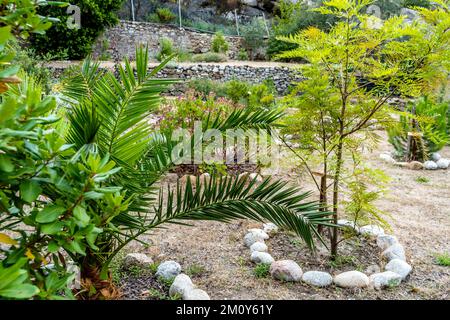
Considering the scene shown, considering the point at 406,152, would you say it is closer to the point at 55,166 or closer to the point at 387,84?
the point at 387,84

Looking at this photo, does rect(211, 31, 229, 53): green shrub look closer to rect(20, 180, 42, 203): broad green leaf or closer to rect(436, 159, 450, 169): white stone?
rect(436, 159, 450, 169): white stone

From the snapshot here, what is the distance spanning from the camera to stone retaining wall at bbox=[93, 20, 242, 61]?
15.5 meters

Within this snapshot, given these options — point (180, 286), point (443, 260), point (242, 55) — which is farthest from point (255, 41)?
point (180, 286)

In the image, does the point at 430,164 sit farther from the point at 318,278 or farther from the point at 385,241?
the point at 318,278

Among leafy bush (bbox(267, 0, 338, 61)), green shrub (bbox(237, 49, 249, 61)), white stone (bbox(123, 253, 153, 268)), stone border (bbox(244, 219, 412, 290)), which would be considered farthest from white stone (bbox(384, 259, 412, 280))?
green shrub (bbox(237, 49, 249, 61))

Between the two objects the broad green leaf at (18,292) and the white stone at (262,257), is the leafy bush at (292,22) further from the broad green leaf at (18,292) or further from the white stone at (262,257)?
the broad green leaf at (18,292)

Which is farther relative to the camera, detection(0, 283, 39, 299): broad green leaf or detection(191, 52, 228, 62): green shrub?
detection(191, 52, 228, 62): green shrub

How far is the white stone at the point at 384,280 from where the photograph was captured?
2.88 m

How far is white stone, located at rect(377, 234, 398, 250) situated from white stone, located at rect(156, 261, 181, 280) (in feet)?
5.48

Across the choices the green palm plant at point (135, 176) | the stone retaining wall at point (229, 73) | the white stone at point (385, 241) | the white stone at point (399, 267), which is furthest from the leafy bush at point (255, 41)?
the green palm plant at point (135, 176)

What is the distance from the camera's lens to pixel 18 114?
3.59 ft

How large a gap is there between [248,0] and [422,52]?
58.2 feet

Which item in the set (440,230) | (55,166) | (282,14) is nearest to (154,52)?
(282,14)

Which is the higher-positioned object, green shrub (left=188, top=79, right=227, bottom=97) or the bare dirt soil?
green shrub (left=188, top=79, right=227, bottom=97)
